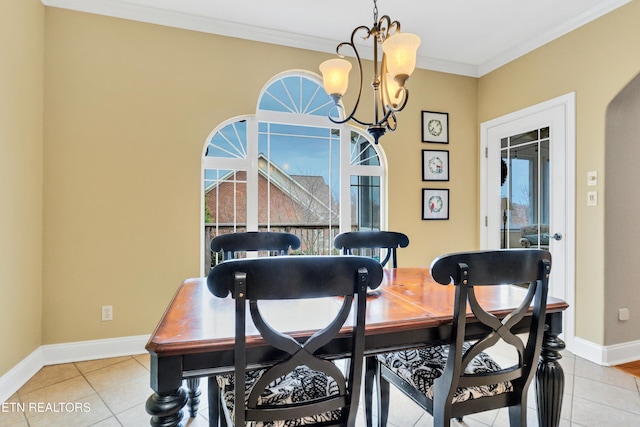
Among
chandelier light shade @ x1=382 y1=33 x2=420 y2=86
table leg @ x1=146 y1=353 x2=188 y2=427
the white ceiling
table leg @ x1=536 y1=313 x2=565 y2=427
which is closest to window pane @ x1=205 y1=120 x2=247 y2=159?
the white ceiling

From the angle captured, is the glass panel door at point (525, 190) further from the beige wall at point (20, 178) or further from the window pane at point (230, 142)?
the beige wall at point (20, 178)

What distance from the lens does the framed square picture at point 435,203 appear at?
11.8 feet

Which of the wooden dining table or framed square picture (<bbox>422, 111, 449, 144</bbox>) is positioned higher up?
framed square picture (<bbox>422, 111, 449, 144</bbox>)

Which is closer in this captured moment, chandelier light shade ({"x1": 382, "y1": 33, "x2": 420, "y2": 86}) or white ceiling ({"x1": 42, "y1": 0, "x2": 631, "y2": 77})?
chandelier light shade ({"x1": 382, "y1": 33, "x2": 420, "y2": 86})

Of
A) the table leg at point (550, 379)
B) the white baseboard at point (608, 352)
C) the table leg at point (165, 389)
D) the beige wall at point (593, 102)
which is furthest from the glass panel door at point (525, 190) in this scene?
the table leg at point (165, 389)

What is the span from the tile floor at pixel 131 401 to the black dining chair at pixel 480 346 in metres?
0.65

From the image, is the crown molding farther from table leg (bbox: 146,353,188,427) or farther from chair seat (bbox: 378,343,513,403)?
table leg (bbox: 146,353,188,427)

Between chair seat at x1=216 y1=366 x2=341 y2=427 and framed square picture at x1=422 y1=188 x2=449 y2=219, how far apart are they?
2.63m

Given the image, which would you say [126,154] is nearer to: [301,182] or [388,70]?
[301,182]

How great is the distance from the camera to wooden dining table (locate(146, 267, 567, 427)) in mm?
1017

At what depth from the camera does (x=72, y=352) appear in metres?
2.60

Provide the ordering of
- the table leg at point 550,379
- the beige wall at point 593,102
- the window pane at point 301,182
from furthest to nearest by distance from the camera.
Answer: the window pane at point 301,182, the beige wall at point 593,102, the table leg at point 550,379

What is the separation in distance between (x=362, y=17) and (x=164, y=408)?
2.92 meters

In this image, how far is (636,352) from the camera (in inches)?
106
